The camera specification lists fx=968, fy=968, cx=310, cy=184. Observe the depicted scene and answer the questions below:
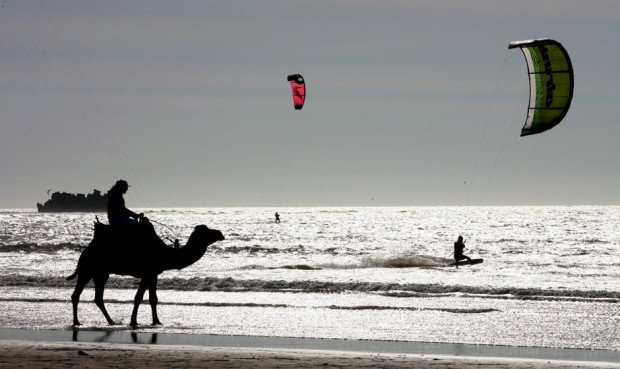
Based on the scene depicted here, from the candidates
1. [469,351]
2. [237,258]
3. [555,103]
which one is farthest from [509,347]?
[237,258]

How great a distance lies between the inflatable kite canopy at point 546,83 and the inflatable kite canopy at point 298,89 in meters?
14.3

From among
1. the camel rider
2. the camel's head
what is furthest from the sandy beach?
the camel's head

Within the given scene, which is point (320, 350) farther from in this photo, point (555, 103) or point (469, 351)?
point (555, 103)

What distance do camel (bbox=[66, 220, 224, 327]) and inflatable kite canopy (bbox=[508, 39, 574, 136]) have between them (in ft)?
33.6

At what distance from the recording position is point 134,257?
53.2ft

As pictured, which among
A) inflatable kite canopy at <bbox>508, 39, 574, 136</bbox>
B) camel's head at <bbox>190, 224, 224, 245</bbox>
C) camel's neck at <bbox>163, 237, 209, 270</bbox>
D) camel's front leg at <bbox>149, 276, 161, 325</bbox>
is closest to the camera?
camel's front leg at <bbox>149, 276, 161, 325</bbox>

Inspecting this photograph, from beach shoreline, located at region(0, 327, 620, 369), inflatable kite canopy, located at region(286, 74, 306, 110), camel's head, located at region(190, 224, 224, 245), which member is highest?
inflatable kite canopy, located at region(286, 74, 306, 110)

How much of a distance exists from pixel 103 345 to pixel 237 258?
138 ft

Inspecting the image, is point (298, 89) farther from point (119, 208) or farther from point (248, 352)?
point (248, 352)

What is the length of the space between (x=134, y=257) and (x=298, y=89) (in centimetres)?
2203

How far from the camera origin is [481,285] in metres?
30.0

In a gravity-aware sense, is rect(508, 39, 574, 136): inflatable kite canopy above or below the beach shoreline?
above

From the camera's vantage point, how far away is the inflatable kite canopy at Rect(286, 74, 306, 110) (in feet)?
121

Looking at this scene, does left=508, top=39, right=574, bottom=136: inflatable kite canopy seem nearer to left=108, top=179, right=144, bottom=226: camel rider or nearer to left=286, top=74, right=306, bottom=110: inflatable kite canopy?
left=108, top=179, right=144, bottom=226: camel rider
